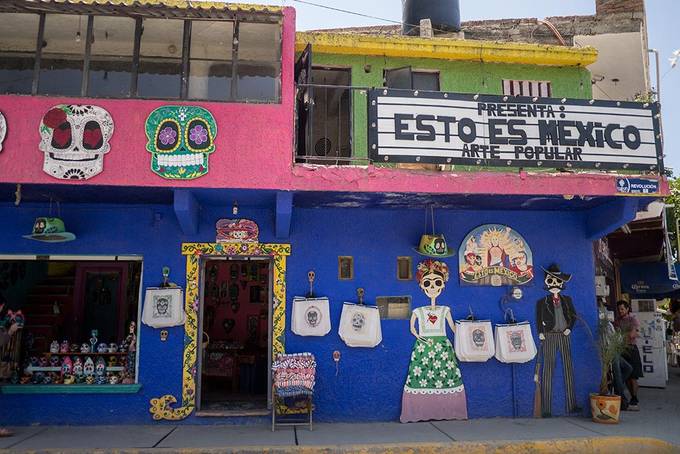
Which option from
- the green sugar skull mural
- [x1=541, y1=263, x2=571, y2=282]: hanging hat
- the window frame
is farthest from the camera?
[x1=541, y1=263, x2=571, y2=282]: hanging hat

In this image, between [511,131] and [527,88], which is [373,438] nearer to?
[511,131]

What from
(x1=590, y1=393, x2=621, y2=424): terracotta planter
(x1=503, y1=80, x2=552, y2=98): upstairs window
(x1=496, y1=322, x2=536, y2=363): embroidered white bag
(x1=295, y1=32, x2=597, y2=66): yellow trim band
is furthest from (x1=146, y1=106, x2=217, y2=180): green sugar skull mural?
(x1=590, y1=393, x2=621, y2=424): terracotta planter

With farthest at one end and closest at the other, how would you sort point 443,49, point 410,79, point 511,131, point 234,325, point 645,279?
1. point 645,279
2. point 234,325
3. point 443,49
4. point 410,79
5. point 511,131

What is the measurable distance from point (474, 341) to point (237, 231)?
13.9ft

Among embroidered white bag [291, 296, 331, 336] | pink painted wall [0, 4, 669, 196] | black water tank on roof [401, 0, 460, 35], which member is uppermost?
black water tank on roof [401, 0, 460, 35]

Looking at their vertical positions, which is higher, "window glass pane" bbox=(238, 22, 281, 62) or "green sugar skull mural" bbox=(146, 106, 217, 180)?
"window glass pane" bbox=(238, 22, 281, 62)

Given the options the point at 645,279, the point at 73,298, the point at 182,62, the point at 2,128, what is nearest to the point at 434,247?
the point at 182,62

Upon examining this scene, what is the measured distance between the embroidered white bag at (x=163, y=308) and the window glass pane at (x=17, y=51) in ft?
11.4

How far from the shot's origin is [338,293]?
353 inches

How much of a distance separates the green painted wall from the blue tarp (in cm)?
737

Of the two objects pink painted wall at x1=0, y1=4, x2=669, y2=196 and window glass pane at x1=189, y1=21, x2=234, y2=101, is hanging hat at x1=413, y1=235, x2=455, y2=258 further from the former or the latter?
window glass pane at x1=189, y1=21, x2=234, y2=101

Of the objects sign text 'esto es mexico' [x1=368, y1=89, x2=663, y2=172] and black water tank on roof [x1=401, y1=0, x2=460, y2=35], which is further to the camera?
black water tank on roof [x1=401, y1=0, x2=460, y2=35]

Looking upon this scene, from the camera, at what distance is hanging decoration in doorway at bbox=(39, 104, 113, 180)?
760 centimetres

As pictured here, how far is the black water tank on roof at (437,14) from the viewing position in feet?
43.2
